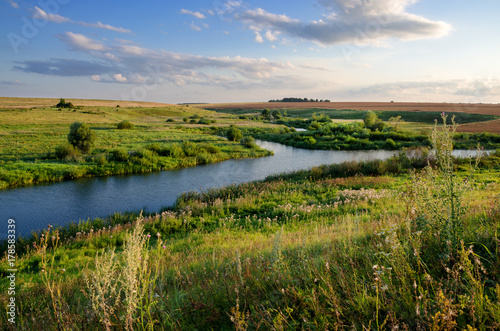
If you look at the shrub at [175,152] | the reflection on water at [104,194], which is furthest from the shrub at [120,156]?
the shrub at [175,152]

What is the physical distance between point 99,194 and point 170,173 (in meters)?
7.11

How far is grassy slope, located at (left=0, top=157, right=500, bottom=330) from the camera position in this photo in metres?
2.67

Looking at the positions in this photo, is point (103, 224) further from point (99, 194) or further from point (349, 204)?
point (349, 204)

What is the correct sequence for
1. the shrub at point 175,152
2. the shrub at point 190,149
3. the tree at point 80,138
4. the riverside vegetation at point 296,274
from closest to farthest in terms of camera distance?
the riverside vegetation at point 296,274 → the tree at point 80,138 → the shrub at point 175,152 → the shrub at point 190,149

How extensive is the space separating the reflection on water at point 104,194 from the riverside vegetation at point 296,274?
4.24 metres

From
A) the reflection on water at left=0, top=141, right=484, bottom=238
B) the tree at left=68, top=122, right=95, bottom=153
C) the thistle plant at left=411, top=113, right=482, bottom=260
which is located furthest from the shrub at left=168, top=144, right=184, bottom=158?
the thistle plant at left=411, top=113, right=482, bottom=260

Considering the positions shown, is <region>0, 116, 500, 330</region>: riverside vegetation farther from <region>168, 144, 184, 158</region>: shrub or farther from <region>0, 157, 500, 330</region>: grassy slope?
<region>168, 144, 184, 158</region>: shrub

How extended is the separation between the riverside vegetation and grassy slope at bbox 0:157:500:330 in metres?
0.02

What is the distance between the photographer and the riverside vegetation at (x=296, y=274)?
104 inches

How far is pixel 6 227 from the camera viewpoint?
12461 mm

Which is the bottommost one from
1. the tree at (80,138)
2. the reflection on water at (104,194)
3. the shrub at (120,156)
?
the reflection on water at (104,194)

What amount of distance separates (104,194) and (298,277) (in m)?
17.4

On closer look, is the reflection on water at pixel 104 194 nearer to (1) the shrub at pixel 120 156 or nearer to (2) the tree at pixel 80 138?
(1) the shrub at pixel 120 156

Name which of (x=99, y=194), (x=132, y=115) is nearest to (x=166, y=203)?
(x=99, y=194)
